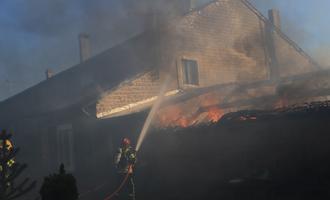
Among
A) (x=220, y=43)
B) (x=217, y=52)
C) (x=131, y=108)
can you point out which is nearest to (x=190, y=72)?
(x=217, y=52)

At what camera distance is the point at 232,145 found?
449 inches

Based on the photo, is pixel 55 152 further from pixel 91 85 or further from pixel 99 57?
pixel 99 57

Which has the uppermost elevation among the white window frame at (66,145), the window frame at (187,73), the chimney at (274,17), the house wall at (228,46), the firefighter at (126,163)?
the chimney at (274,17)

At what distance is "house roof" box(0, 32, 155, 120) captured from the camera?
59.2ft

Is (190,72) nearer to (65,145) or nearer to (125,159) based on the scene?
(65,145)

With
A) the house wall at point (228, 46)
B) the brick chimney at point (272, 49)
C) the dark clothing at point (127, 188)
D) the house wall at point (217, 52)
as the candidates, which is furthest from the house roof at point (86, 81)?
the brick chimney at point (272, 49)

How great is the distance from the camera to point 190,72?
19578 millimetres

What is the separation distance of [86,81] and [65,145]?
15.9 ft

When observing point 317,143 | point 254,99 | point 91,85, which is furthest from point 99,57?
point 317,143

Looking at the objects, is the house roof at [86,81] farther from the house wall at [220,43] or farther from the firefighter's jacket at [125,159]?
the firefighter's jacket at [125,159]

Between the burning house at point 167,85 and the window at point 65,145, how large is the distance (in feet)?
0.14

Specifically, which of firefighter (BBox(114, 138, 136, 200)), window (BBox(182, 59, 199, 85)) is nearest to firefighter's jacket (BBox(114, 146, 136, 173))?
firefighter (BBox(114, 138, 136, 200))

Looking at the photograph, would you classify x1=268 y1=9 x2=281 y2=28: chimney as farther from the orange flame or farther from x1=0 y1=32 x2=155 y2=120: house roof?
the orange flame

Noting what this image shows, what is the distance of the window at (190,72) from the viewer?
19359 millimetres
